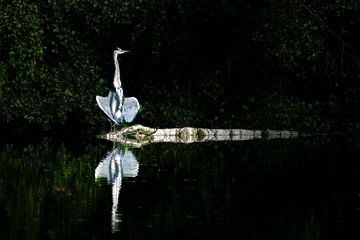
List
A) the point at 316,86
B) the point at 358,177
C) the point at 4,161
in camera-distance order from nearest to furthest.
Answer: the point at 358,177
the point at 4,161
the point at 316,86

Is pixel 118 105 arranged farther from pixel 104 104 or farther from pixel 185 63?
pixel 185 63

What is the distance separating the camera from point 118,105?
2281 centimetres

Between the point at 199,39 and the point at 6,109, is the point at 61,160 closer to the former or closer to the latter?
the point at 6,109

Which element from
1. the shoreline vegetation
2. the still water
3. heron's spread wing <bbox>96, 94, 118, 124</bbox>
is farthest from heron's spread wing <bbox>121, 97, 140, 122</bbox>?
the still water

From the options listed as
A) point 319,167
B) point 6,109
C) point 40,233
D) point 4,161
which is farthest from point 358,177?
point 6,109

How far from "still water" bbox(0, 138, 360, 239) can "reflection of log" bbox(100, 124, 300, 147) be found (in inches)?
137

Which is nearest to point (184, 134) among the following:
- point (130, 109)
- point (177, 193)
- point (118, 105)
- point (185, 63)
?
point (130, 109)

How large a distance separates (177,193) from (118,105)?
35.6 ft

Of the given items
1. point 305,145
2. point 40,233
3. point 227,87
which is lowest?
point 40,233

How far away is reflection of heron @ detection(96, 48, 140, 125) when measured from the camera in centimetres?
2284

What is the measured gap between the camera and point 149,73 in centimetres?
2592

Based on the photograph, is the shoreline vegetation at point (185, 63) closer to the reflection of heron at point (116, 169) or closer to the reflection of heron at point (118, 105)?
the reflection of heron at point (118, 105)

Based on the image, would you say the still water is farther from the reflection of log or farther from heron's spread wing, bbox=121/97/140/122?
heron's spread wing, bbox=121/97/140/122

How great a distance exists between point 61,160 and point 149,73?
9731 millimetres
